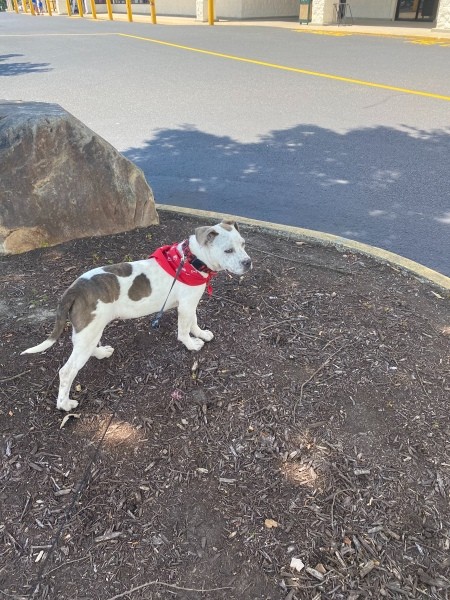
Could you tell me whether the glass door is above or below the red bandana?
above

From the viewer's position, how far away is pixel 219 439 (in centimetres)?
298

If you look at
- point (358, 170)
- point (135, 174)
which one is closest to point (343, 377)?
point (135, 174)

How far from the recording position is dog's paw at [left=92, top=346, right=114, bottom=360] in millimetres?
3518

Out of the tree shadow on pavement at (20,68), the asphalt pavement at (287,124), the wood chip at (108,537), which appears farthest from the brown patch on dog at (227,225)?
the tree shadow on pavement at (20,68)

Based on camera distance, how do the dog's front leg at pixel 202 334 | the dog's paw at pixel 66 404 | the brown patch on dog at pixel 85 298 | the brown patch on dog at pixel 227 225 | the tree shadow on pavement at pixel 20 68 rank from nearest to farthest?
1. the brown patch on dog at pixel 85 298
2. the dog's paw at pixel 66 404
3. the brown patch on dog at pixel 227 225
4. the dog's front leg at pixel 202 334
5. the tree shadow on pavement at pixel 20 68

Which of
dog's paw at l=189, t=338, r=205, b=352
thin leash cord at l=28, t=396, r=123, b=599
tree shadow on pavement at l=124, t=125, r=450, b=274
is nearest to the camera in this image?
thin leash cord at l=28, t=396, r=123, b=599

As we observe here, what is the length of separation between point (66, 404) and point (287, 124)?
8.09m

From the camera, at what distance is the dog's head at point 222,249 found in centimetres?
314

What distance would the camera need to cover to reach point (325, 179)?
7113mm

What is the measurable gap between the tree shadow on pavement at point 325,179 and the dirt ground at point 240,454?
1.63 metres

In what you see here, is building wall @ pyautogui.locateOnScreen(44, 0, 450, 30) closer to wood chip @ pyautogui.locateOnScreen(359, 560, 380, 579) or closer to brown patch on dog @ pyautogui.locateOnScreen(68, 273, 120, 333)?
brown patch on dog @ pyautogui.locateOnScreen(68, 273, 120, 333)

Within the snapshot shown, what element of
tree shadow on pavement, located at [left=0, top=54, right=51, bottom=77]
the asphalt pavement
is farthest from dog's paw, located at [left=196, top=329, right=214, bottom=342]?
tree shadow on pavement, located at [left=0, top=54, right=51, bottom=77]

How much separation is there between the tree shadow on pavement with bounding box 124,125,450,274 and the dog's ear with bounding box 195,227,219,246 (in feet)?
9.27

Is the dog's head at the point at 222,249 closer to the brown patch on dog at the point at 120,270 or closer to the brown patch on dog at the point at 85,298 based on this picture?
the brown patch on dog at the point at 120,270
